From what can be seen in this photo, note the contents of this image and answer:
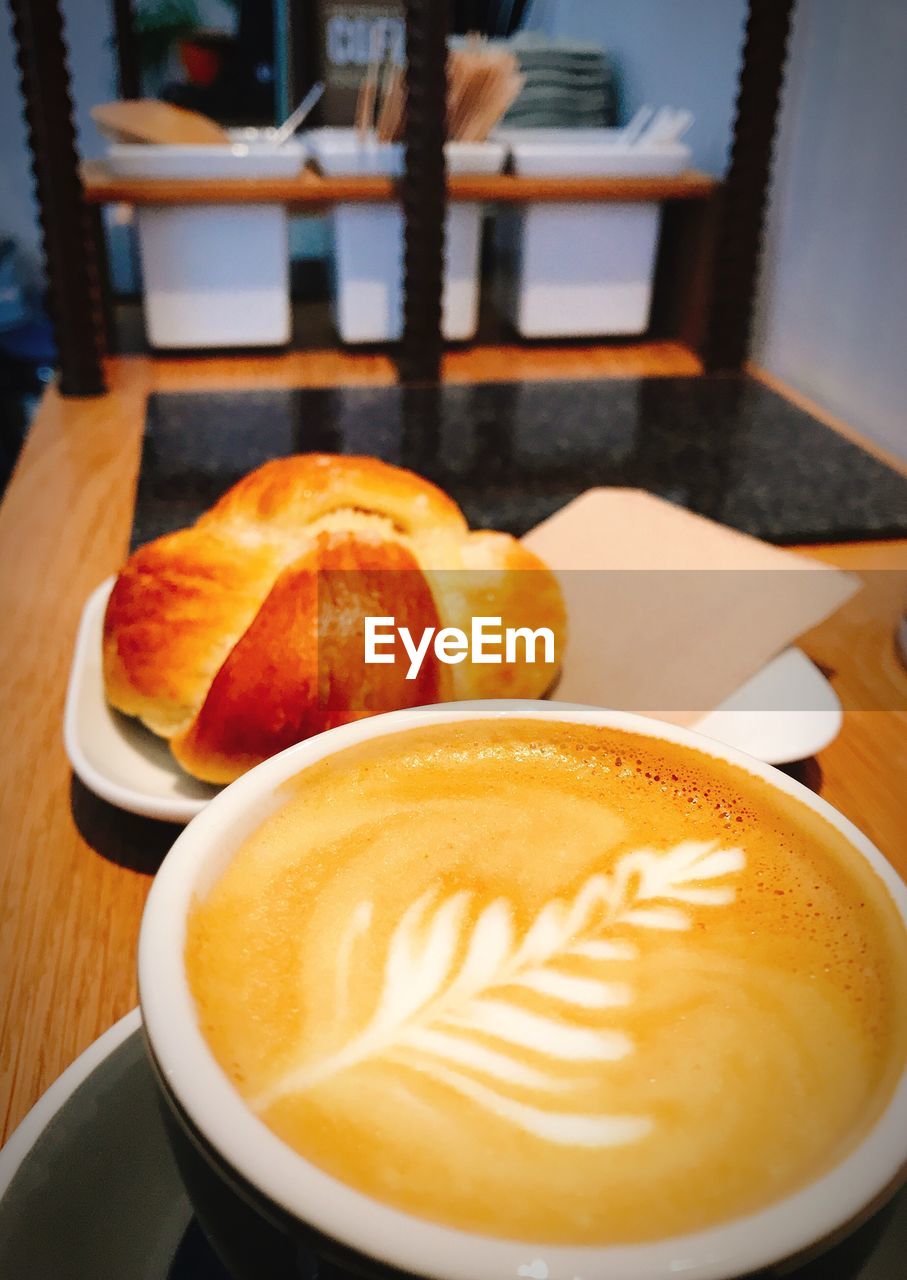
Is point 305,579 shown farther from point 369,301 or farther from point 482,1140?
point 369,301

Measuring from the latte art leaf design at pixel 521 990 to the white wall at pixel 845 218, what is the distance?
0.88 meters

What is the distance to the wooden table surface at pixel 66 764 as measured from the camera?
44 cm

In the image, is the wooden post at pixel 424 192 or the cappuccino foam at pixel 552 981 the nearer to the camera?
the cappuccino foam at pixel 552 981

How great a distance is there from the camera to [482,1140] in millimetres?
263

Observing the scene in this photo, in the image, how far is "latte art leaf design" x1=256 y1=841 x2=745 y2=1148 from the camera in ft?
0.90

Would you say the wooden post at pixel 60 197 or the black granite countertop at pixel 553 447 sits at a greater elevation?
the wooden post at pixel 60 197

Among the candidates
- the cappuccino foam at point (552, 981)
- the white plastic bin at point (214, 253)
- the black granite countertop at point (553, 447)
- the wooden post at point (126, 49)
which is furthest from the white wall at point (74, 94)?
the cappuccino foam at point (552, 981)

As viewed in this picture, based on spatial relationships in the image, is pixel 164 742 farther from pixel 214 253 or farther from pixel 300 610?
pixel 214 253

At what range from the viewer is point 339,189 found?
115 cm

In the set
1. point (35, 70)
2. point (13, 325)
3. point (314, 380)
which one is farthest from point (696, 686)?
point (13, 325)

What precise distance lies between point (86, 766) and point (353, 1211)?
314mm

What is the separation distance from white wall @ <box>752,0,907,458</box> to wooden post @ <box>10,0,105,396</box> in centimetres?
80

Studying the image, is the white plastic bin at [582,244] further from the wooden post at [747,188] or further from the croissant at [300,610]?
the croissant at [300,610]

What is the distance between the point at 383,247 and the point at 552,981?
3.58 feet
